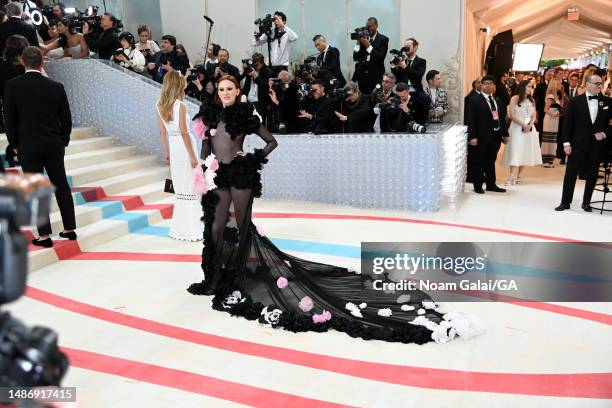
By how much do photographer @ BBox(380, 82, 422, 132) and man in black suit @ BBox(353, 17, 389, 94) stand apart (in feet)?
5.39

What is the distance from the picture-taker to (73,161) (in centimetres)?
640

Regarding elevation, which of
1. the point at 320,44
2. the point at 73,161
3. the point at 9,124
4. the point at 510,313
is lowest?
the point at 510,313

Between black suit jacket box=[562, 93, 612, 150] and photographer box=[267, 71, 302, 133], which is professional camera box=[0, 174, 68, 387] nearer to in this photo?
black suit jacket box=[562, 93, 612, 150]

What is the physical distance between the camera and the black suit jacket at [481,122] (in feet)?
22.5

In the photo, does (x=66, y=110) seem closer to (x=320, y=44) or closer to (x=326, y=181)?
(x=326, y=181)

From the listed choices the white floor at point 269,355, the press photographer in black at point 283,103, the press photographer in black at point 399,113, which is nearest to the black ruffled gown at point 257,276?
the white floor at point 269,355

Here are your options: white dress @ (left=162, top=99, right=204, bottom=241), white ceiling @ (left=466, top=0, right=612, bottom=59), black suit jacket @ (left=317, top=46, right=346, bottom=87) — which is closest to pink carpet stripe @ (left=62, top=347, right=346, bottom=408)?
white dress @ (left=162, top=99, right=204, bottom=241)

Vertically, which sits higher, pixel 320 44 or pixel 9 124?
pixel 320 44

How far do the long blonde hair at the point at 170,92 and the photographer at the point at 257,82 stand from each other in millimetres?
2510

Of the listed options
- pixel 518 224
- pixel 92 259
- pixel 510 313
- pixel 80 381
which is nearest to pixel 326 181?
pixel 518 224

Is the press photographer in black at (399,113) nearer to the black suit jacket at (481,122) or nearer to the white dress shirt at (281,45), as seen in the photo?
the black suit jacket at (481,122)

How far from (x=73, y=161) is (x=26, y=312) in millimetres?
3143

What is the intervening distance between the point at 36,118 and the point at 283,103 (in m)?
3.46

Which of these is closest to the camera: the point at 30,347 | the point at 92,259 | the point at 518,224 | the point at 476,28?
the point at 30,347
